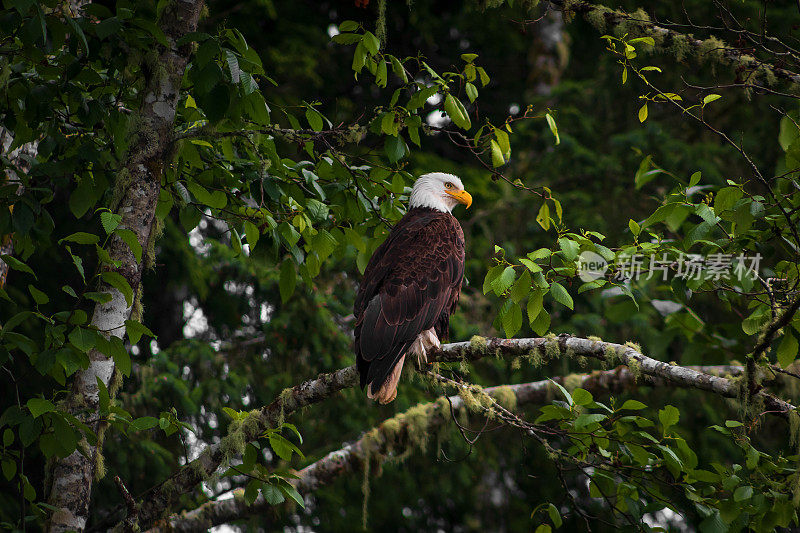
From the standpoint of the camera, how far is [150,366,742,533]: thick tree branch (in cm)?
439

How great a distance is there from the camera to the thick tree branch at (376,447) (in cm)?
439

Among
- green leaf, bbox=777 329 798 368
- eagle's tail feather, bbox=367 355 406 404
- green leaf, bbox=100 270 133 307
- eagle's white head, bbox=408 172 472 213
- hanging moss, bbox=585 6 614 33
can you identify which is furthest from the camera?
eagle's white head, bbox=408 172 472 213

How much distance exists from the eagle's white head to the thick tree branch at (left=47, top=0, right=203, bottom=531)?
6.88 feet

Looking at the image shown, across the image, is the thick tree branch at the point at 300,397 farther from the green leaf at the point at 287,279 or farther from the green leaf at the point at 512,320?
the green leaf at the point at 287,279

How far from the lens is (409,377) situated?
4328 millimetres

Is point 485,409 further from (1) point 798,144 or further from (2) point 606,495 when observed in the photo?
(1) point 798,144

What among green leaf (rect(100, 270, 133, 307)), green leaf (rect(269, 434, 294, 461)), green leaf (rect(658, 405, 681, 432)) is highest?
green leaf (rect(100, 270, 133, 307))

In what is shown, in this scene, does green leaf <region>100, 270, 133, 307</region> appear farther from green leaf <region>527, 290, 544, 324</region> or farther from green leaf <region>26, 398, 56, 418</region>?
green leaf <region>527, 290, 544, 324</region>

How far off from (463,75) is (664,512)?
5680mm

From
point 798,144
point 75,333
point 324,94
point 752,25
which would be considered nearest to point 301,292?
point 324,94

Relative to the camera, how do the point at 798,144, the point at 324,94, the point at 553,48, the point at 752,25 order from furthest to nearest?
the point at 553,48
the point at 324,94
the point at 752,25
the point at 798,144

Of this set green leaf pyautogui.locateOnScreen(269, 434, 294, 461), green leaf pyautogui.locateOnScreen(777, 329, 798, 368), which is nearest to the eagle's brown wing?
green leaf pyautogui.locateOnScreen(269, 434, 294, 461)

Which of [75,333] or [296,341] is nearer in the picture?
[75,333]

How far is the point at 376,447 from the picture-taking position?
4.88m
